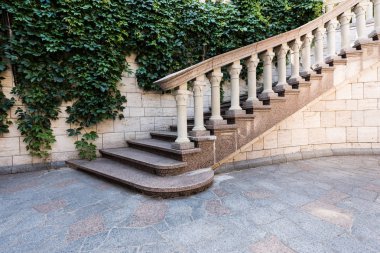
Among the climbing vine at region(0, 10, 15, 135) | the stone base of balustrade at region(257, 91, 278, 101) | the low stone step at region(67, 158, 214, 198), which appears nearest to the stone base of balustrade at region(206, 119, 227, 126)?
the low stone step at region(67, 158, 214, 198)

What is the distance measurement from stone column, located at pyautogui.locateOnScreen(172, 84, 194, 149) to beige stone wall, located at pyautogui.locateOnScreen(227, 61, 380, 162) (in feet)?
5.74

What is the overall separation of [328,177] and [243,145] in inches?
49.1

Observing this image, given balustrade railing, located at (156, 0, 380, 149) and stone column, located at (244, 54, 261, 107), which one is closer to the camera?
balustrade railing, located at (156, 0, 380, 149)

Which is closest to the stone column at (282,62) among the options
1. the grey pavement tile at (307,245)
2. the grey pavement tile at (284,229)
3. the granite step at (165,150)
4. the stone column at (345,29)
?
the stone column at (345,29)

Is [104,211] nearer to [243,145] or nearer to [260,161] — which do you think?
[243,145]

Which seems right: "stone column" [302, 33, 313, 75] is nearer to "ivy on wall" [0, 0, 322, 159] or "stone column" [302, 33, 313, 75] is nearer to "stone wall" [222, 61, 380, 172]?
"stone wall" [222, 61, 380, 172]

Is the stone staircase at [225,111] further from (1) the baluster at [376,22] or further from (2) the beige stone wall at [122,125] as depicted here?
(2) the beige stone wall at [122,125]

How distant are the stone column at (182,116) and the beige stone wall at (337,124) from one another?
1748 mm

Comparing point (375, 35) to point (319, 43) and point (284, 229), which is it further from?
point (284, 229)

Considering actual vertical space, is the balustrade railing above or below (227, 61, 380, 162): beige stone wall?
above

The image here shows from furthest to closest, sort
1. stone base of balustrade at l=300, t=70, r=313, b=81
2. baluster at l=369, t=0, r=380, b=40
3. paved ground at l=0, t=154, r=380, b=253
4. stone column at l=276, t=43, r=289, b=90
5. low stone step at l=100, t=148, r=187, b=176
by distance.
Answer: baluster at l=369, t=0, r=380, b=40 → stone base of balustrade at l=300, t=70, r=313, b=81 → stone column at l=276, t=43, r=289, b=90 → low stone step at l=100, t=148, r=187, b=176 → paved ground at l=0, t=154, r=380, b=253

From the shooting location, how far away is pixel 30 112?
336 centimetres

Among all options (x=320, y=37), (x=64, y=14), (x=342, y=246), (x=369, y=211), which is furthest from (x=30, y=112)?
(x=320, y=37)

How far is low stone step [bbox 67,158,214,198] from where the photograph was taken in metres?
2.24
